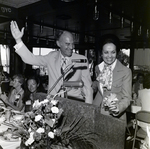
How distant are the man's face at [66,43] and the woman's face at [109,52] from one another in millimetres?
395

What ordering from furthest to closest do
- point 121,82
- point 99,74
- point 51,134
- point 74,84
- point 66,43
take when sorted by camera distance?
1. point 66,43
2. point 99,74
3. point 121,82
4. point 74,84
5. point 51,134

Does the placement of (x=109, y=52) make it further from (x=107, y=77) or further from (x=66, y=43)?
(x=66, y=43)

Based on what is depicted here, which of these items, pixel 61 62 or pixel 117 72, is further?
pixel 61 62

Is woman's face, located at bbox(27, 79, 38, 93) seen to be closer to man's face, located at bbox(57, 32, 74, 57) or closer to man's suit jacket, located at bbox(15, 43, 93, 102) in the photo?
man's suit jacket, located at bbox(15, 43, 93, 102)

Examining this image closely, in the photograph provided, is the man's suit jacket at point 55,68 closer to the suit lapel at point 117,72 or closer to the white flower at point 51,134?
the suit lapel at point 117,72

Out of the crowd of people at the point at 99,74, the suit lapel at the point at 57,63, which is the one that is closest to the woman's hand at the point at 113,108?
the crowd of people at the point at 99,74

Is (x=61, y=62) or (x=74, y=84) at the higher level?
(x=61, y=62)

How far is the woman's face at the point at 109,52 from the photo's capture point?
1.63 m

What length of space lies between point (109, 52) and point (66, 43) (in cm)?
48

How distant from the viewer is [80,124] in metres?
1.15

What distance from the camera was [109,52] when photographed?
1.63 m

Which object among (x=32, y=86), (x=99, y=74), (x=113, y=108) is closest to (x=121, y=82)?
(x=99, y=74)

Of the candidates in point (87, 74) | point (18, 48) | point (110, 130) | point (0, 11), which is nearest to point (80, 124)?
point (110, 130)

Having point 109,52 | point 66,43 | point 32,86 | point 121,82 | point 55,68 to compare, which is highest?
point 66,43
